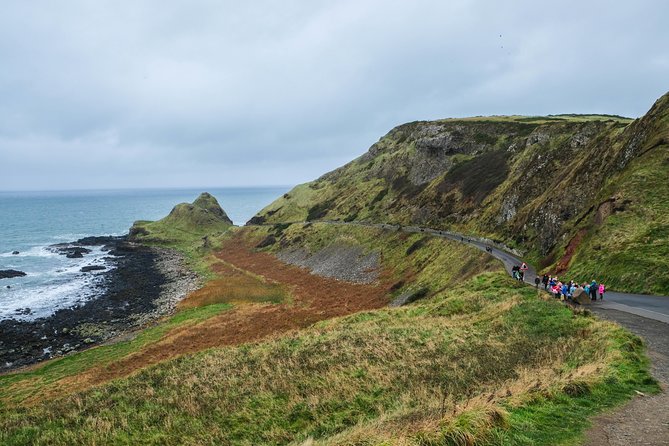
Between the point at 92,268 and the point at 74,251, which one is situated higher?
the point at 74,251

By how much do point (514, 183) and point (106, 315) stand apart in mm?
67337

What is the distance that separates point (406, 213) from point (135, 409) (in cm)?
8284

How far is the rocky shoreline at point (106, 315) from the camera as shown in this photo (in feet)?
144

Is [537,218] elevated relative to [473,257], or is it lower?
elevated

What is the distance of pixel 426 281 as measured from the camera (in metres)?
53.0

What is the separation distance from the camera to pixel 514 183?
70.5 metres

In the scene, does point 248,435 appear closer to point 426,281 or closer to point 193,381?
point 193,381

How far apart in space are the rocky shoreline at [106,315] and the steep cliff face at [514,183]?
48.9 metres

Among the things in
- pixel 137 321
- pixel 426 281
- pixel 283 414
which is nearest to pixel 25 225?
pixel 137 321

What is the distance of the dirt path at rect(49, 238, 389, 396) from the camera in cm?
3452

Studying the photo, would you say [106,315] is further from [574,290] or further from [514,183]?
[514,183]

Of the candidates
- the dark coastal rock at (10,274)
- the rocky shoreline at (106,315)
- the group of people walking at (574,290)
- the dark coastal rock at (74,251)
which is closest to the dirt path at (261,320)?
the rocky shoreline at (106,315)

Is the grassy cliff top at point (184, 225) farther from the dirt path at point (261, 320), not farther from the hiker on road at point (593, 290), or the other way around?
the hiker on road at point (593, 290)

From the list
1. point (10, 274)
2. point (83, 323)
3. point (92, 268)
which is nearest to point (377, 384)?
point (83, 323)
